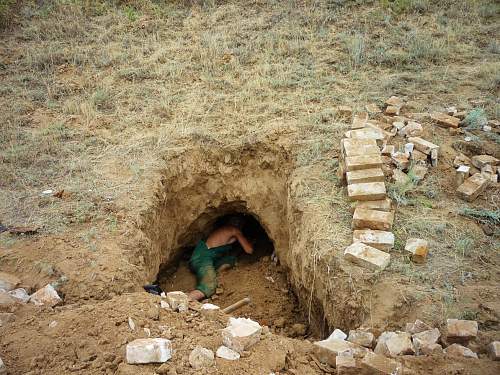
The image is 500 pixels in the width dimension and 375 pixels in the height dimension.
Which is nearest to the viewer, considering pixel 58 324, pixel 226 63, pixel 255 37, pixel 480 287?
pixel 58 324

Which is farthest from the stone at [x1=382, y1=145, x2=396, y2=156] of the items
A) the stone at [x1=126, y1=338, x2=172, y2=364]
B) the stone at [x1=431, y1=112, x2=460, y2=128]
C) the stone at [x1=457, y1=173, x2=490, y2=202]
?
the stone at [x1=126, y1=338, x2=172, y2=364]

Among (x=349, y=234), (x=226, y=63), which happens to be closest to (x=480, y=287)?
(x=349, y=234)

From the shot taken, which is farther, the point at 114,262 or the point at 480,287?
the point at 114,262

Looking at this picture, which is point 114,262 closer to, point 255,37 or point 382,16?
point 255,37

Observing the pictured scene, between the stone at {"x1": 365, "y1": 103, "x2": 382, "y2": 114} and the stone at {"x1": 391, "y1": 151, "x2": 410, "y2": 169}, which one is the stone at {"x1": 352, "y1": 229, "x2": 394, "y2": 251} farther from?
the stone at {"x1": 365, "y1": 103, "x2": 382, "y2": 114}

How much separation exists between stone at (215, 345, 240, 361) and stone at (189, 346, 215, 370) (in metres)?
0.04

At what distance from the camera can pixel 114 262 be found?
12.0ft

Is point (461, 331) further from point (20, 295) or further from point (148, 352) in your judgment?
point (20, 295)

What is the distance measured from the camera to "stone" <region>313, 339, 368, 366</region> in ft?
8.94

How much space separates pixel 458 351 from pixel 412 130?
2.61 meters

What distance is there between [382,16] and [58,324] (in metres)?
6.27

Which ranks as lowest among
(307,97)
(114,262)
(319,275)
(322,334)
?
(322,334)

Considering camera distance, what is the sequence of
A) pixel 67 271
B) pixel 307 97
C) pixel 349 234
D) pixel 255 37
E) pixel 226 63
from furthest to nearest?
1. pixel 255 37
2. pixel 226 63
3. pixel 307 97
4. pixel 349 234
5. pixel 67 271

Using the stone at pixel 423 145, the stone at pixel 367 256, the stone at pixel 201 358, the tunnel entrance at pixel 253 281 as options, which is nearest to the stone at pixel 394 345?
the stone at pixel 367 256
